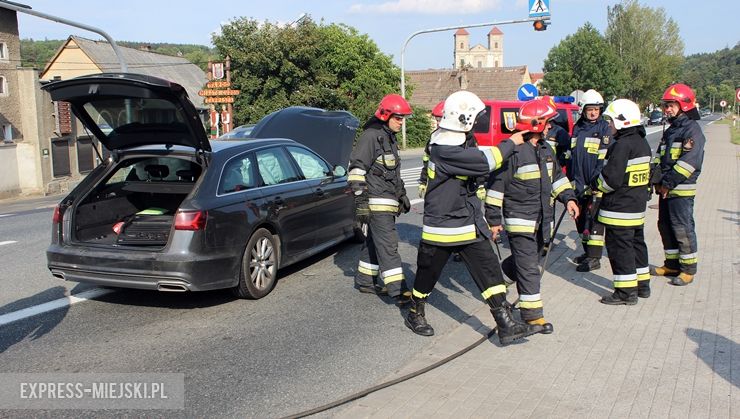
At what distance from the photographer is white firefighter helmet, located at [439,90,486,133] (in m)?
4.62

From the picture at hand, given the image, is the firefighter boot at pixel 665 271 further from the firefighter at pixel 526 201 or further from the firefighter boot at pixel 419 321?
the firefighter boot at pixel 419 321

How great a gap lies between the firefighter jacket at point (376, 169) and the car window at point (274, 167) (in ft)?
3.57

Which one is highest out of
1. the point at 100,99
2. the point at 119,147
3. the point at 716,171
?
the point at 100,99

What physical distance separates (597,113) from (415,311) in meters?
3.66

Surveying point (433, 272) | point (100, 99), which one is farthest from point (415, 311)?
point (100, 99)

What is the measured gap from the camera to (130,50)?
175 ft

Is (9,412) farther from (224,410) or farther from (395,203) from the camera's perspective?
(395,203)

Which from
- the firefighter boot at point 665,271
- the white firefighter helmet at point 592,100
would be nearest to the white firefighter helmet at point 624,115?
the white firefighter helmet at point 592,100

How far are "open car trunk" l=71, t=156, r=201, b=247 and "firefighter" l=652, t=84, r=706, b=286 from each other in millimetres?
4749

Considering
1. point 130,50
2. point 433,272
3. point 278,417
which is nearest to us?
point 278,417

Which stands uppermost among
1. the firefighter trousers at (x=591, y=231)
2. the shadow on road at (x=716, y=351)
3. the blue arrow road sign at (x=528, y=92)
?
the blue arrow road sign at (x=528, y=92)

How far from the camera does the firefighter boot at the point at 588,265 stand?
24.0ft

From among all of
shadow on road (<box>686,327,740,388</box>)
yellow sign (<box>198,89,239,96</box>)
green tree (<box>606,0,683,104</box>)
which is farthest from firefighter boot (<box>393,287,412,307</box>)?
green tree (<box>606,0,683,104</box>)

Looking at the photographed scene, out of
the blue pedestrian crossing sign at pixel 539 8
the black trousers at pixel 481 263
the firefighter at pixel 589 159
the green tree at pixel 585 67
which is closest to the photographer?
the black trousers at pixel 481 263
